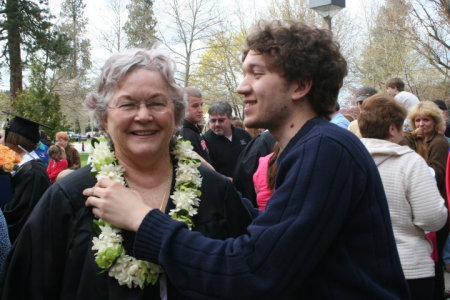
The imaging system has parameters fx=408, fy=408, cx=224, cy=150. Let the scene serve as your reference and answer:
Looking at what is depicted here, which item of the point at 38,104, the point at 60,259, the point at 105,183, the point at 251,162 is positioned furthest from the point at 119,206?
the point at 38,104

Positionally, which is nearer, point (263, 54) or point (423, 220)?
point (263, 54)

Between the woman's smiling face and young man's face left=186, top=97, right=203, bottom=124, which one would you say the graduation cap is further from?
the woman's smiling face

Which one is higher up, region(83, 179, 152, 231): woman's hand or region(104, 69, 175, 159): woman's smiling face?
region(104, 69, 175, 159): woman's smiling face

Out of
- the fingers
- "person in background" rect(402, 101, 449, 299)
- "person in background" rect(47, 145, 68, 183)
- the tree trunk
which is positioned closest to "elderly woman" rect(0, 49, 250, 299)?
the fingers

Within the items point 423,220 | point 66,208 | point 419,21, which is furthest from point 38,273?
point 419,21

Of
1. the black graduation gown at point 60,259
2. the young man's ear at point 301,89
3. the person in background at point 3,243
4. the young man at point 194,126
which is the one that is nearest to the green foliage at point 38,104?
the young man at point 194,126

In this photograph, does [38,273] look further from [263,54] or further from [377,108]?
[377,108]

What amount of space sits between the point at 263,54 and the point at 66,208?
117 cm

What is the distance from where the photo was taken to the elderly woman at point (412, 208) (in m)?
2.84

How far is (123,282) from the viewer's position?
186cm

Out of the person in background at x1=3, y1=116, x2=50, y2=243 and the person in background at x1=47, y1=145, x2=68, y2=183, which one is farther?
the person in background at x1=47, y1=145, x2=68, y2=183

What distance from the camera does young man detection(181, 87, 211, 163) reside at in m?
5.33

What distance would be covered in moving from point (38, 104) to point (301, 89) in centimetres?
2096

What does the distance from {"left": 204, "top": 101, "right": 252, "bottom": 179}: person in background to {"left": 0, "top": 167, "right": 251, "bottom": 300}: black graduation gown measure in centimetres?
410
